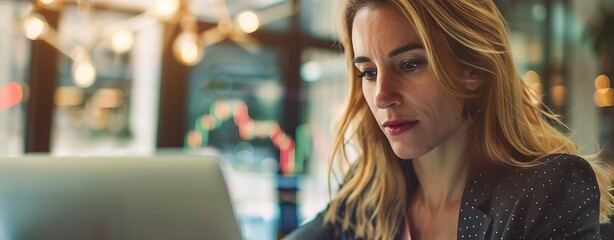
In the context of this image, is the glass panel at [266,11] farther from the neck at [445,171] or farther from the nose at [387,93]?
the nose at [387,93]

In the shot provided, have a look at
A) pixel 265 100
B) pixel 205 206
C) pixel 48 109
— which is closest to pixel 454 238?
pixel 205 206

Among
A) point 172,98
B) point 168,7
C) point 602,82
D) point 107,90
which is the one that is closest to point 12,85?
point 107,90

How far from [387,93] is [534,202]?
0.30 metres

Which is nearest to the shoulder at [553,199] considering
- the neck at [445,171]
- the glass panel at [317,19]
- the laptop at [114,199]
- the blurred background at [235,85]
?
the neck at [445,171]

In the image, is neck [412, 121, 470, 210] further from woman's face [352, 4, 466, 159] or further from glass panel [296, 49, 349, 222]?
glass panel [296, 49, 349, 222]

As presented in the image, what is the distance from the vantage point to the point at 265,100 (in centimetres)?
502

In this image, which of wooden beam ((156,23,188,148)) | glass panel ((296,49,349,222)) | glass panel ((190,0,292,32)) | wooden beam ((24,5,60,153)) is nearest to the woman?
wooden beam ((24,5,60,153))

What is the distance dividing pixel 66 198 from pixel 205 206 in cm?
23

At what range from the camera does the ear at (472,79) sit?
3.71 ft

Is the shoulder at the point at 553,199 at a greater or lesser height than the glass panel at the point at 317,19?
lesser

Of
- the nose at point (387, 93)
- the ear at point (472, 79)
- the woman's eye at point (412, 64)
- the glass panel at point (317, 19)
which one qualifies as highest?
the glass panel at point (317, 19)

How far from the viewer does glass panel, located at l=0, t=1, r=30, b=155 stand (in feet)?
12.8

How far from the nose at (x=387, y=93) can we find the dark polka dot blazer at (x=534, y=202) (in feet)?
0.76

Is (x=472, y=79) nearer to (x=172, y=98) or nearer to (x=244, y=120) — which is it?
(x=172, y=98)
